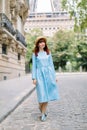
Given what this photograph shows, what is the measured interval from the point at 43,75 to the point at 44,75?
0.9 inches

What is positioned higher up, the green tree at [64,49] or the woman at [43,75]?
the woman at [43,75]

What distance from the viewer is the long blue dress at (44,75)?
330 inches

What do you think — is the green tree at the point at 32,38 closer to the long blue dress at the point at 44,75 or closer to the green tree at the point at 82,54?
the green tree at the point at 82,54

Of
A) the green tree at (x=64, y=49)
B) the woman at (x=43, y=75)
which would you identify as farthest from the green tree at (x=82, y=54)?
the woman at (x=43, y=75)

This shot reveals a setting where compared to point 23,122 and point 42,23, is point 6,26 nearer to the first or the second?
point 23,122

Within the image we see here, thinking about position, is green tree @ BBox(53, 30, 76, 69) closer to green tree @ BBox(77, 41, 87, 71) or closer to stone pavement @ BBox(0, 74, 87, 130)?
green tree @ BBox(77, 41, 87, 71)

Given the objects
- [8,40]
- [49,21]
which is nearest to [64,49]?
[8,40]

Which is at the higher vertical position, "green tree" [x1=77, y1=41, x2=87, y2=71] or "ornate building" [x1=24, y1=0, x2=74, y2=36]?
"green tree" [x1=77, y1=41, x2=87, y2=71]

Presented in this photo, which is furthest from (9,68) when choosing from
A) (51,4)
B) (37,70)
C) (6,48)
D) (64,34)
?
(51,4)

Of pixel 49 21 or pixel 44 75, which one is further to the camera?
pixel 49 21

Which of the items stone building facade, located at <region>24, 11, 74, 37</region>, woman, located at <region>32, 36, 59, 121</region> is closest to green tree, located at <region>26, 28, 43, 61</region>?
stone building facade, located at <region>24, 11, 74, 37</region>

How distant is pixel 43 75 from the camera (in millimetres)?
8438

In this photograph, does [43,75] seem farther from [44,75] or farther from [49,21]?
[49,21]

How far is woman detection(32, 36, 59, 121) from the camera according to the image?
8375 millimetres
